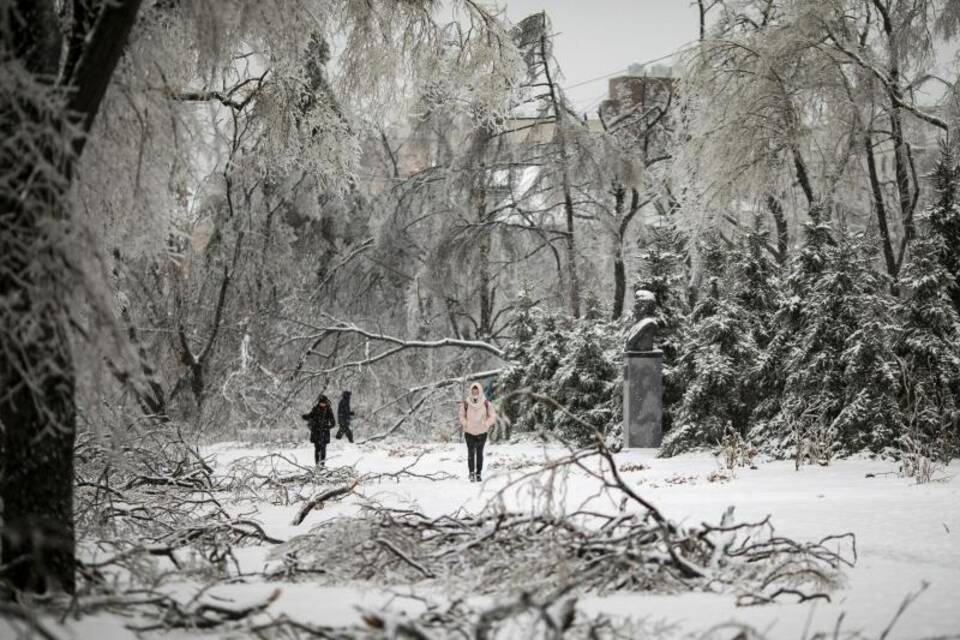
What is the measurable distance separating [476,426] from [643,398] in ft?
15.5

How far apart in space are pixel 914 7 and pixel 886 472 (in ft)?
32.1

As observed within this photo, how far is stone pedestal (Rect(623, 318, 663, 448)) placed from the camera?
52.1 feet

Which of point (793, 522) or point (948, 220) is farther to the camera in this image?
point (948, 220)

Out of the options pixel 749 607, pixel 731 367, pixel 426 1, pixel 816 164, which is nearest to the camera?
pixel 749 607

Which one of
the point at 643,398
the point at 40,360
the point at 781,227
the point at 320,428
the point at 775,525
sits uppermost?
the point at 781,227

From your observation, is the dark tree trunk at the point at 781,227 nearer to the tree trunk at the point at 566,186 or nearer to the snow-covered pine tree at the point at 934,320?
the tree trunk at the point at 566,186

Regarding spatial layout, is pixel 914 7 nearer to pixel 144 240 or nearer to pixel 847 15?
pixel 847 15

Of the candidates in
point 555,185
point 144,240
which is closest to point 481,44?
point 144,240

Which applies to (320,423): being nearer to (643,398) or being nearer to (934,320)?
(643,398)

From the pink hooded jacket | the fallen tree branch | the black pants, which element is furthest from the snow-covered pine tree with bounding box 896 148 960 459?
the fallen tree branch

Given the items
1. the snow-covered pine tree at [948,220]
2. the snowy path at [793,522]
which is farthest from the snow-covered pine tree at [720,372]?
the snow-covered pine tree at [948,220]

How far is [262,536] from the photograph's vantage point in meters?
5.73

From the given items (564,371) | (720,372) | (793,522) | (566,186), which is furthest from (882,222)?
(793,522)

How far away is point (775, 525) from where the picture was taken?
6.80 m
